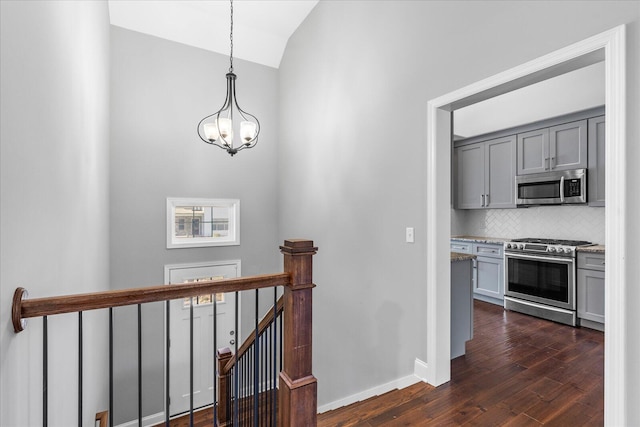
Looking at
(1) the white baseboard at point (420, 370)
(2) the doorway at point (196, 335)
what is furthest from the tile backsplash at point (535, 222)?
(2) the doorway at point (196, 335)

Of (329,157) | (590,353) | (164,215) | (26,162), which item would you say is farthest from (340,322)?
(26,162)

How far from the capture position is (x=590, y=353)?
9.58ft

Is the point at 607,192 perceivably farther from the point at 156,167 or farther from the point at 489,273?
the point at 156,167

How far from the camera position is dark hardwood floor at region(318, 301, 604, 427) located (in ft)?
6.30

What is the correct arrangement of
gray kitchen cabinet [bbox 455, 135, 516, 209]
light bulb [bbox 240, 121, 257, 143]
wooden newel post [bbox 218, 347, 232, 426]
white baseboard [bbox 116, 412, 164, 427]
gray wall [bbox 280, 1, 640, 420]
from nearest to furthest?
gray wall [bbox 280, 1, 640, 420] → wooden newel post [bbox 218, 347, 232, 426] → light bulb [bbox 240, 121, 257, 143] → white baseboard [bbox 116, 412, 164, 427] → gray kitchen cabinet [bbox 455, 135, 516, 209]

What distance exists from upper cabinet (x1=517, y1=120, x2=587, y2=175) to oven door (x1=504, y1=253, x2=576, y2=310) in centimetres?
119

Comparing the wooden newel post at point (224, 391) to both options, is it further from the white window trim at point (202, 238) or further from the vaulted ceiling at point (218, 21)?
the vaulted ceiling at point (218, 21)

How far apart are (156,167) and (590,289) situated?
5420 millimetres

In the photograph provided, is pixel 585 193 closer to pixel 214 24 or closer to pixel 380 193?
pixel 380 193

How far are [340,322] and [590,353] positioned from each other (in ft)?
7.68

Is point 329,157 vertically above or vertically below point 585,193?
above

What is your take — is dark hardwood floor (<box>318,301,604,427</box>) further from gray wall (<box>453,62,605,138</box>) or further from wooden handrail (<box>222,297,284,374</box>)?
gray wall (<box>453,62,605,138</box>)

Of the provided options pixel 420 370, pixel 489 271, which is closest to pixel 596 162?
pixel 489 271

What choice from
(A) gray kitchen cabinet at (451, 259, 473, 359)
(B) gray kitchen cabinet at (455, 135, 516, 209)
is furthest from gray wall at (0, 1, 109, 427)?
(B) gray kitchen cabinet at (455, 135, 516, 209)
